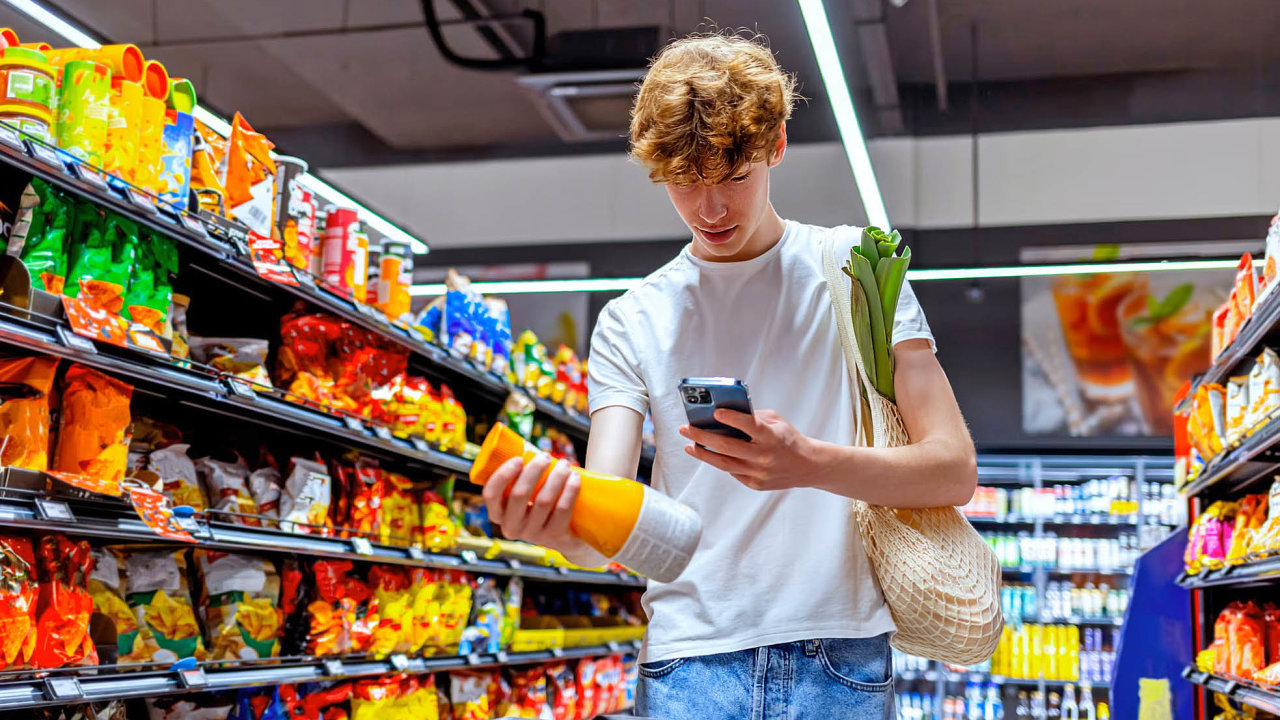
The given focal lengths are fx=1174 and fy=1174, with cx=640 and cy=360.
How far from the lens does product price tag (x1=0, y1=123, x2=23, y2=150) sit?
223 cm

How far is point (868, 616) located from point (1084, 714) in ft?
28.9

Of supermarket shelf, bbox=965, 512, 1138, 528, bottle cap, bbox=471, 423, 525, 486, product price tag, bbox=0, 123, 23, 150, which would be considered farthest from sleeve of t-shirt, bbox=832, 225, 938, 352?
supermarket shelf, bbox=965, 512, 1138, 528

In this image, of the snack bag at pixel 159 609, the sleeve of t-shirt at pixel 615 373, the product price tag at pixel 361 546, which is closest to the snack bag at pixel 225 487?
the snack bag at pixel 159 609

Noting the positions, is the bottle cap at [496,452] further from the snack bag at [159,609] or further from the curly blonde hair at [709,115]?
the snack bag at [159,609]

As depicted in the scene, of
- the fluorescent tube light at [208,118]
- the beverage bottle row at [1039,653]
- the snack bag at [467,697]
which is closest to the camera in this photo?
the fluorescent tube light at [208,118]

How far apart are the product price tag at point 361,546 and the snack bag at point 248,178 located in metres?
1.03

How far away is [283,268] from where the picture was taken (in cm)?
323

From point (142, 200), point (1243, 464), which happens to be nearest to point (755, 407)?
point (142, 200)

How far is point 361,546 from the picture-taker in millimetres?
3729

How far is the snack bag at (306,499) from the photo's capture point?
353cm

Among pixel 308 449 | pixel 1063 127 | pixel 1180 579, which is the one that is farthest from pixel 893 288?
pixel 1063 127

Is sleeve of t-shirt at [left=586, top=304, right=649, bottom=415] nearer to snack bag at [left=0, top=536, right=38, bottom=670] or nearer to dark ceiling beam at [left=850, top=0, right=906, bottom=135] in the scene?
snack bag at [left=0, top=536, right=38, bottom=670]

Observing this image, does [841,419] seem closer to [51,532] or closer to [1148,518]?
[51,532]

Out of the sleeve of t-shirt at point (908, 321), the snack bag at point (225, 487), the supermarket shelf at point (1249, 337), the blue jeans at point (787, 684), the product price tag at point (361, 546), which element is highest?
the supermarket shelf at point (1249, 337)
